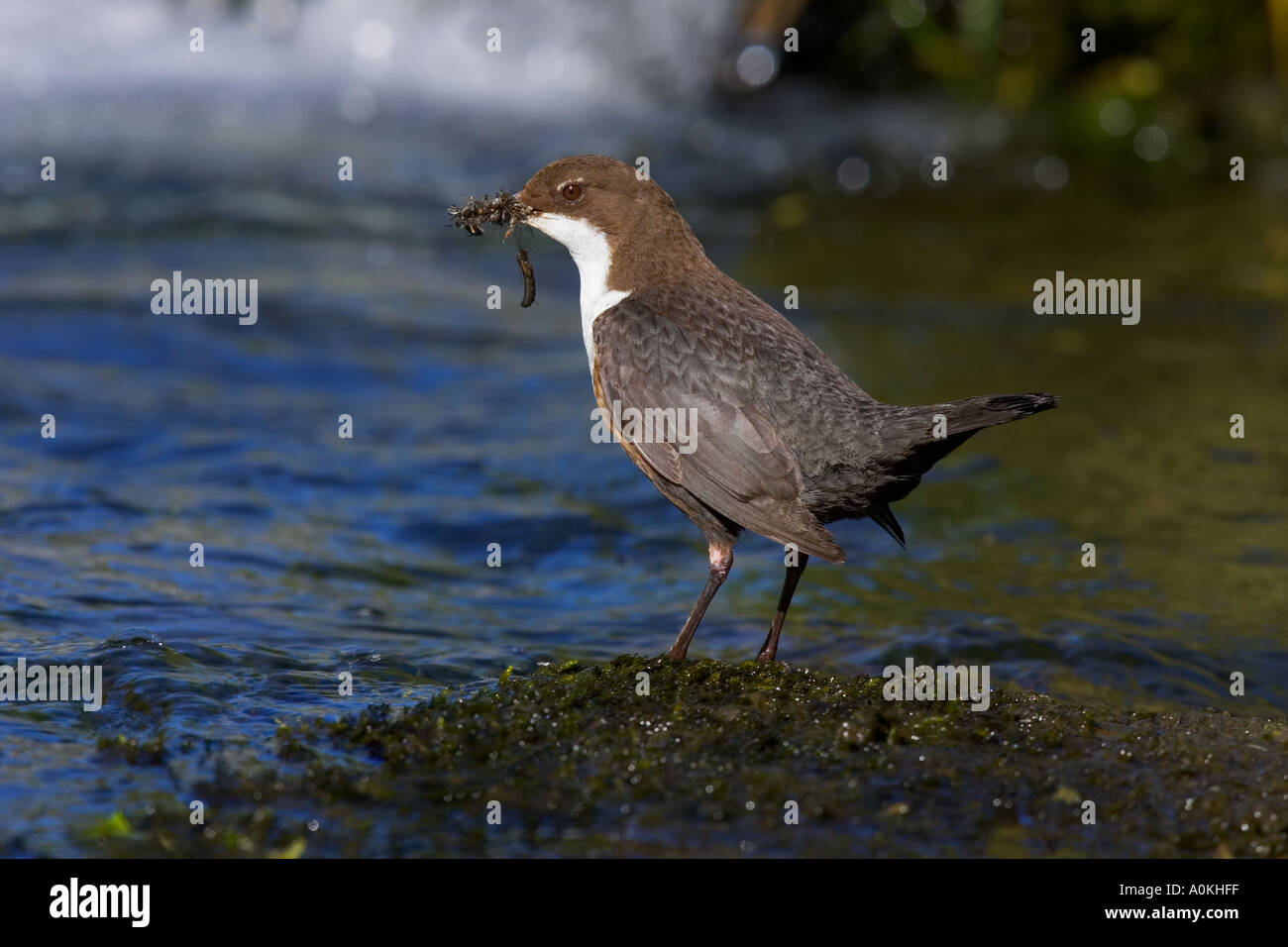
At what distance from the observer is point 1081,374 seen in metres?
10.3

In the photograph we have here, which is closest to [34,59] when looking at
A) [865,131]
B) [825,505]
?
[865,131]

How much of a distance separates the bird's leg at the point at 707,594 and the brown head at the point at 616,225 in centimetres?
107

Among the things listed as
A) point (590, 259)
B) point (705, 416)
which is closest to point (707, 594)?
point (705, 416)

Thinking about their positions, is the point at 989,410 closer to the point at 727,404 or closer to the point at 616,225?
the point at 727,404

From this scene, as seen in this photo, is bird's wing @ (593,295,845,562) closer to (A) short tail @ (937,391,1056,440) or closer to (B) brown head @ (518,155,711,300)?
(B) brown head @ (518,155,711,300)

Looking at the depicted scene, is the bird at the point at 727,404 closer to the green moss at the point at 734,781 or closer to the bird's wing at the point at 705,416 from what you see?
the bird's wing at the point at 705,416

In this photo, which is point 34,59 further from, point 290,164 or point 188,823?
point 188,823

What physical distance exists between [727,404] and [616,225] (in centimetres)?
96

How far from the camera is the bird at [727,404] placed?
486 centimetres

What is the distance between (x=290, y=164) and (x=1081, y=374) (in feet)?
27.7

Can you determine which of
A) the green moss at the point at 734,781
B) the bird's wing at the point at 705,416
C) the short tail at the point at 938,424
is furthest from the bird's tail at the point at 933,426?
the green moss at the point at 734,781

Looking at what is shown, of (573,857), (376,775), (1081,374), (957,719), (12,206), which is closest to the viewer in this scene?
(573,857)

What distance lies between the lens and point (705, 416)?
509cm

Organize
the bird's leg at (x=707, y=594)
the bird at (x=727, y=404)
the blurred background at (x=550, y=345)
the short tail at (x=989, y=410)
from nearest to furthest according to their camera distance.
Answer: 1. the short tail at (x=989, y=410)
2. the bird at (x=727, y=404)
3. the bird's leg at (x=707, y=594)
4. the blurred background at (x=550, y=345)
